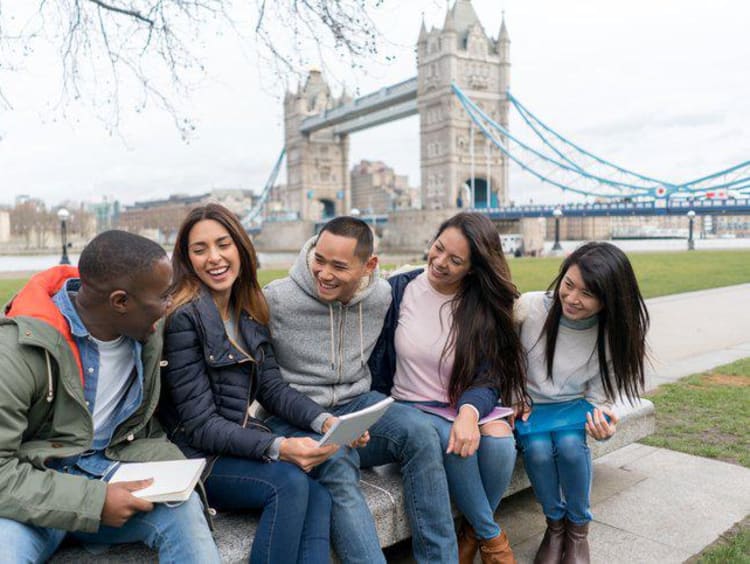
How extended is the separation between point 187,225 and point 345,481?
1047 mm

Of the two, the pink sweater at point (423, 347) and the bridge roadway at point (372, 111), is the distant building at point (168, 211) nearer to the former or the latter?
the bridge roadway at point (372, 111)

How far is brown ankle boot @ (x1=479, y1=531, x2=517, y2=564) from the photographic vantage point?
7.29 feet

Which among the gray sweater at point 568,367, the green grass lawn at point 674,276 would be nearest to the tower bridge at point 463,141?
the green grass lawn at point 674,276

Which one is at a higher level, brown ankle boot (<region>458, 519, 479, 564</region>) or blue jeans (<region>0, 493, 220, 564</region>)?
blue jeans (<region>0, 493, 220, 564</region>)

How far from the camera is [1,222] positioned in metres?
73.2

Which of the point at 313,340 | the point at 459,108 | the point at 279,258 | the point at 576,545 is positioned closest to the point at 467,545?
the point at 576,545

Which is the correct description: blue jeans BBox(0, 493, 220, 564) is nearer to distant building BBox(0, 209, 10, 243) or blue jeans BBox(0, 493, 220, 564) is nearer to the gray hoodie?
the gray hoodie

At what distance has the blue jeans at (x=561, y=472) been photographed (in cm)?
235

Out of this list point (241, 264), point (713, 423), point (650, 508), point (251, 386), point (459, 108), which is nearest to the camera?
point (251, 386)

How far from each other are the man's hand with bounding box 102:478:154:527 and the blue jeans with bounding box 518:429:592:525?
1.34 meters

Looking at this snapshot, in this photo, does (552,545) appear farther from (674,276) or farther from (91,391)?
(674,276)

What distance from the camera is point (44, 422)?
1.78m

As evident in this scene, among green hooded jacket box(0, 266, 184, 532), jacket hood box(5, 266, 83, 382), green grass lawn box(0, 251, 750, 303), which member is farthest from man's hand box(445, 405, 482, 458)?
green grass lawn box(0, 251, 750, 303)

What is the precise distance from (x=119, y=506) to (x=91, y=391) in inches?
14.6
